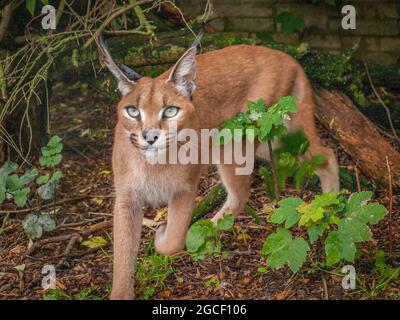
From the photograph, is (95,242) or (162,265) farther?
(95,242)

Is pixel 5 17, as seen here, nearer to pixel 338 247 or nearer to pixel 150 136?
pixel 150 136

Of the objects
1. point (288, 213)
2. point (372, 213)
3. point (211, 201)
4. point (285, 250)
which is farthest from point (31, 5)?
point (372, 213)

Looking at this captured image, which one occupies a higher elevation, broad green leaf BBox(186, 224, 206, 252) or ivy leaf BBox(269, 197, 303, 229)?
ivy leaf BBox(269, 197, 303, 229)

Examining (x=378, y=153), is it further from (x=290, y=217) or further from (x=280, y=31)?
(x=280, y=31)

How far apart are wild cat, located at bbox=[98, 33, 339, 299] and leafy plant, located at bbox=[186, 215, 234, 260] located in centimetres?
23

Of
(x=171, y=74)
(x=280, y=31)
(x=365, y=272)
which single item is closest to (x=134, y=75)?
(x=171, y=74)

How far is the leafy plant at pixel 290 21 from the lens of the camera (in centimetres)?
657

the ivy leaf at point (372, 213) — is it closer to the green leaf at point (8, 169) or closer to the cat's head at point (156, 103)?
the cat's head at point (156, 103)

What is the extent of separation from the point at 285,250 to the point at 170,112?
3.25ft

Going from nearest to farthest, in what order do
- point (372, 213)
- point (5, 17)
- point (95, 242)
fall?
point (372, 213)
point (95, 242)
point (5, 17)

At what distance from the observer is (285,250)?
390cm

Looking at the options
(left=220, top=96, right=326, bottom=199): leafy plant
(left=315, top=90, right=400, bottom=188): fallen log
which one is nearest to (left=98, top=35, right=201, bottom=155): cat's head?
(left=220, top=96, right=326, bottom=199): leafy plant

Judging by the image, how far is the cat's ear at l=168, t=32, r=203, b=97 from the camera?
13.5 ft

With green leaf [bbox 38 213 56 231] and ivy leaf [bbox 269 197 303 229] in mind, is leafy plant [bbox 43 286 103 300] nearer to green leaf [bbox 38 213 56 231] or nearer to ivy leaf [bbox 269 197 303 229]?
green leaf [bbox 38 213 56 231]
